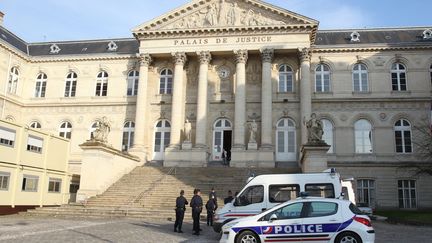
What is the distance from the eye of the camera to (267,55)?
36625 millimetres

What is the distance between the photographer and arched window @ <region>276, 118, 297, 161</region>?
36438 mm

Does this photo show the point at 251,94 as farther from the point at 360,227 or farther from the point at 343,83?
the point at 360,227

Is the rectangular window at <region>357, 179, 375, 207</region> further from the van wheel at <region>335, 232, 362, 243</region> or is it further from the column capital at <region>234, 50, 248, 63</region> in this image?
the van wheel at <region>335, 232, 362, 243</region>

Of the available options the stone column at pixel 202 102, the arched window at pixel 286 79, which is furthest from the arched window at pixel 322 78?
the stone column at pixel 202 102

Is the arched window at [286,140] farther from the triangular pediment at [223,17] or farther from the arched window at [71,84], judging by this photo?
the arched window at [71,84]

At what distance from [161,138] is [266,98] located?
10.4 meters

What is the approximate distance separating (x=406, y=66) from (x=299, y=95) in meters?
9.96

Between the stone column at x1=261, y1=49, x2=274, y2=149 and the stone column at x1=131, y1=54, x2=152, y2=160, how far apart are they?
1051 centimetres

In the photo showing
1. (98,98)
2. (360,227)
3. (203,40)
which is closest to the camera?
(360,227)

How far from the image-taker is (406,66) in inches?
1483

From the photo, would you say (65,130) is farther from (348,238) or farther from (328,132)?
(348,238)

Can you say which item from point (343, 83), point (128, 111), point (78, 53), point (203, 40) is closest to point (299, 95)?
point (343, 83)

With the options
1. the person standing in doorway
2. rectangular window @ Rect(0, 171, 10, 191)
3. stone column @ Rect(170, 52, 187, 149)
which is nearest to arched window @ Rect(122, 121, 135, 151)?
stone column @ Rect(170, 52, 187, 149)

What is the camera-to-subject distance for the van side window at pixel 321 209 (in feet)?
37.3
